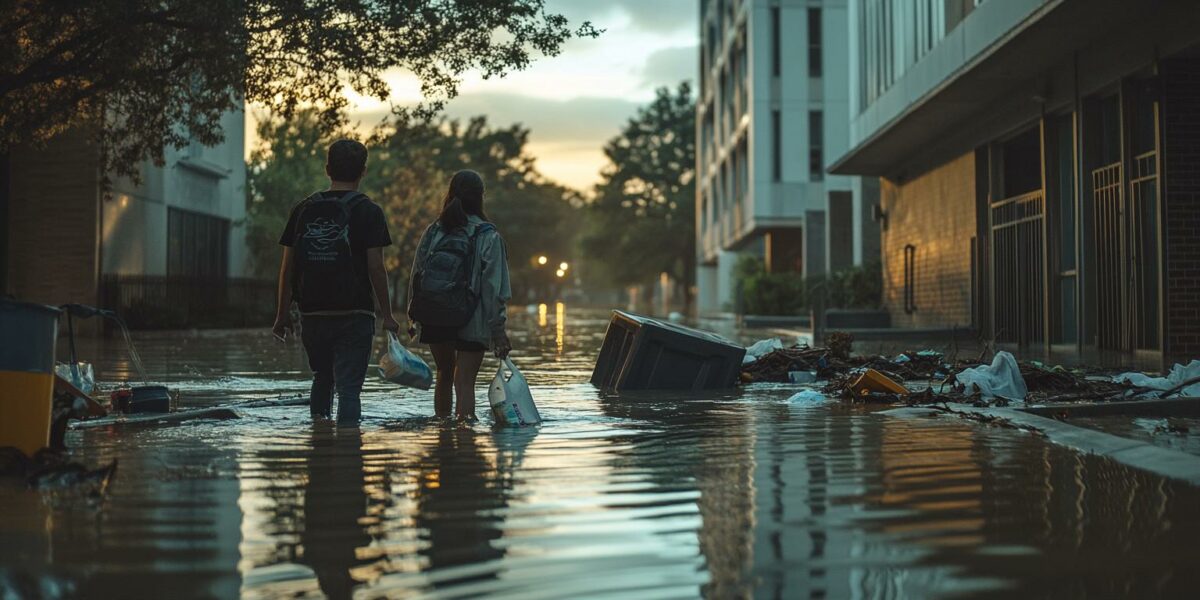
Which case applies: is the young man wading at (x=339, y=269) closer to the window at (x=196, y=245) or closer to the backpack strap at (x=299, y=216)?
the backpack strap at (x=299, y=216)

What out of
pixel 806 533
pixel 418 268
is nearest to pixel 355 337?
pixel 418 268

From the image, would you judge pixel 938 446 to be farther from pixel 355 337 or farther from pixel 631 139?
pixel 631 139

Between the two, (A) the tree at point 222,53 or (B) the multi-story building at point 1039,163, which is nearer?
(B) the multi-story building at point 1039,163

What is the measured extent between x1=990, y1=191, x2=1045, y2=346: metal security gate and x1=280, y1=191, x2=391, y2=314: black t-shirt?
14.4 m

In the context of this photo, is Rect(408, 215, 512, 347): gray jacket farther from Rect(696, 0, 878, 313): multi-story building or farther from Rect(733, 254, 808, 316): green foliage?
Rect(733, 254, 808, 316): green foliage

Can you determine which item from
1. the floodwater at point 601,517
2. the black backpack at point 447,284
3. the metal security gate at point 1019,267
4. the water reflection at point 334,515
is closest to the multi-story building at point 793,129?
the metal security gate at point 1019,267

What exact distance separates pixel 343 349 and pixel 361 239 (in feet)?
2.19

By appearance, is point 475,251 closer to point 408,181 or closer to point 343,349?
point 343,349

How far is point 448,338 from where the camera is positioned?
28.4 feet

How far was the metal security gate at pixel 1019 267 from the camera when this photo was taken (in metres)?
21.0

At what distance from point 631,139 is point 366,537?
8988cm

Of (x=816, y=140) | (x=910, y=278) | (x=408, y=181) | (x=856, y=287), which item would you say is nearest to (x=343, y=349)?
Result: (x=910, y=278)

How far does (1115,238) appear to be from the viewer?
56.4 feet

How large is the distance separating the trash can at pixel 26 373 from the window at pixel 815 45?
135 feet
